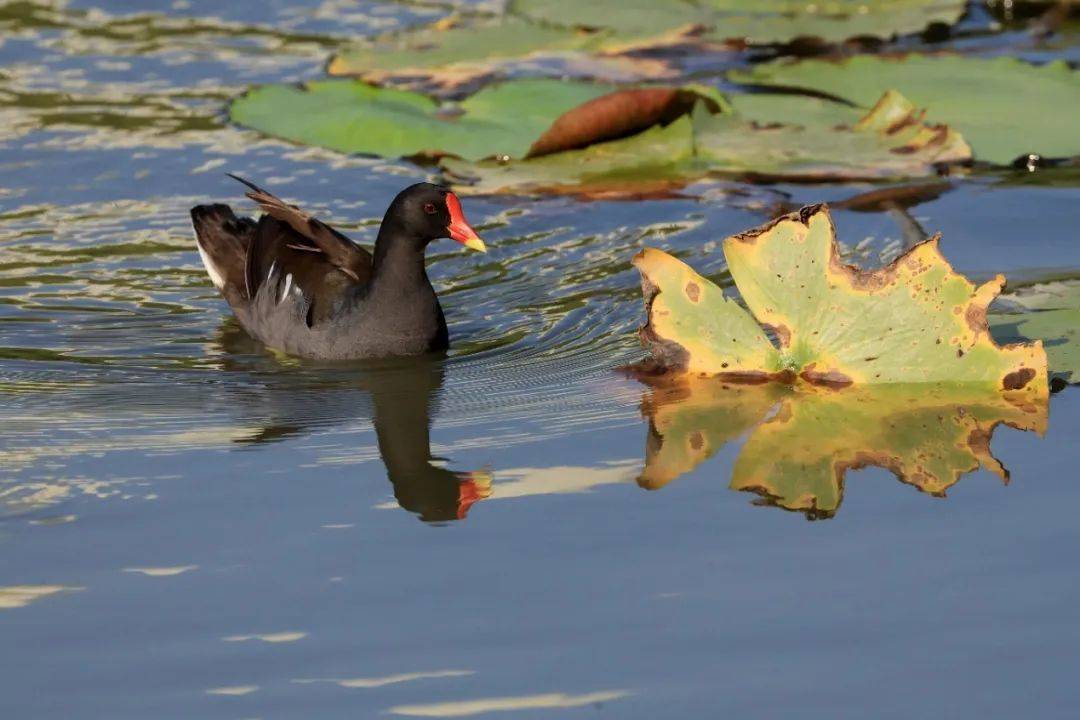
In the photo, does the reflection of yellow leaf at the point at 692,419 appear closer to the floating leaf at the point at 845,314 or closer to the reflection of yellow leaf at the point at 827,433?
the reflection of yellow leaf at the point at 827,433

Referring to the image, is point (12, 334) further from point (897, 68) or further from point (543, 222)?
point (897, 68)

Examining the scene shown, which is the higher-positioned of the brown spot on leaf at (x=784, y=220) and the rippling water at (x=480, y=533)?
the brown spot on leaf at (x=784, y=220)

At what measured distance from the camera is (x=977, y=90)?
7.57 metres

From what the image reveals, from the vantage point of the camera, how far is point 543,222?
23.1 ft


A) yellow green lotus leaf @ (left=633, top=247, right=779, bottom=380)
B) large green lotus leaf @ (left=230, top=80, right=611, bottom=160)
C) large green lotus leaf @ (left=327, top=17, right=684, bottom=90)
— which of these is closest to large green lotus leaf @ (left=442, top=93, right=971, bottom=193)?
large green lotus leaf @ (left=230, top=80, right=611, bottom=160)

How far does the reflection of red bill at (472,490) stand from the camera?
4066 mm

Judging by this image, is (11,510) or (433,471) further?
(433,471)

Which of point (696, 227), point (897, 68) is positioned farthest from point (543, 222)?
point (897, 68)

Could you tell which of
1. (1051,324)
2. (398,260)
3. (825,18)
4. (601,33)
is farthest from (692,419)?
(825,18)

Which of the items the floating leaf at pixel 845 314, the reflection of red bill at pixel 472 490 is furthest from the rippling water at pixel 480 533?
the floating leaf at pixel 845 314

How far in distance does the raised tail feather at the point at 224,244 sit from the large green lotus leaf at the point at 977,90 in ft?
8.78

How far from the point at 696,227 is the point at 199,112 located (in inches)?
117

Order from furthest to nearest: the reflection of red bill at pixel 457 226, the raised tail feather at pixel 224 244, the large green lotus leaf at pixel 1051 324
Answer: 1. the raised tail feather at pixel 224 244
2. the reflection of red bill at pixel 457 226
3. the large green lotus leaf at pixel 1051 324

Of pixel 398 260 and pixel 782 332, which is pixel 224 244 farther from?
pixel 782 332
